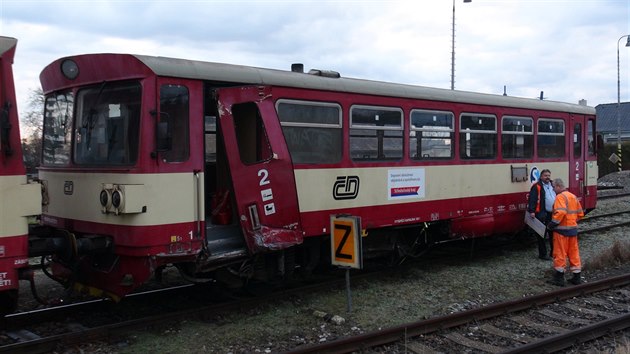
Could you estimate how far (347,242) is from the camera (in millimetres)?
7227

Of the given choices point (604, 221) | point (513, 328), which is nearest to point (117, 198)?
point (513, 328)

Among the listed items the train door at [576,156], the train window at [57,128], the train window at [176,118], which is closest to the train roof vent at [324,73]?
the train window at [176,118]

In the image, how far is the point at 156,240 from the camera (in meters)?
6.18

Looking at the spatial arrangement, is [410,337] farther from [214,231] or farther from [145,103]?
[145,103]

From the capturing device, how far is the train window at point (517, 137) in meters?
10.7

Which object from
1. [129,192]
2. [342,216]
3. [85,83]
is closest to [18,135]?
[129,192]

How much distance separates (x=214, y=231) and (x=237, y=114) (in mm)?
1519

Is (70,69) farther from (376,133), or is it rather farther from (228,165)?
(376,133)

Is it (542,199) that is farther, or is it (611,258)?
(542,199)

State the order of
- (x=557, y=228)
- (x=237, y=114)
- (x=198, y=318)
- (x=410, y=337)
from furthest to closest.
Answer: (x=557, y=228) < (x=237, y=114) < (x=198, y=318) < (x=410, y=337)

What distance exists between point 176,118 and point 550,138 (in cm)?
832

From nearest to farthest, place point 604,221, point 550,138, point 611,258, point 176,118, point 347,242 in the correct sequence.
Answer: point 176,118, point 347,242, point 611,258, point 550,138, point 604,221

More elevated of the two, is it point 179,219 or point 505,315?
point 179,219

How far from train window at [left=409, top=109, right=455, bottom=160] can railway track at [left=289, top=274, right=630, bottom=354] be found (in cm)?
273
